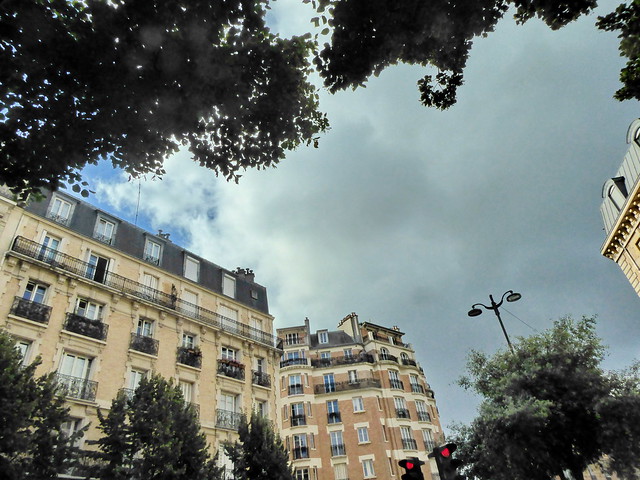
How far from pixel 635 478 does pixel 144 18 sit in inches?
776

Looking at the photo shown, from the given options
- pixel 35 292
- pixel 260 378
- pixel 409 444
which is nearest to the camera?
pixel 35 292

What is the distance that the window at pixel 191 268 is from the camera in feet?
81.4

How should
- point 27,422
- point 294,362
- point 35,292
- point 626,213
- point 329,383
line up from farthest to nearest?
point 294,362 → point 329,383 → point 626,213 → point 35,292 → point 27,422

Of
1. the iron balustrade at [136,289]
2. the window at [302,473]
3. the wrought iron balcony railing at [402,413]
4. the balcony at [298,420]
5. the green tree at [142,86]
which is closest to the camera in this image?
the green tree at [142,86]

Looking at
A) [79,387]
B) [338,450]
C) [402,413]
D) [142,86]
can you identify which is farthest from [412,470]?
[402,413]

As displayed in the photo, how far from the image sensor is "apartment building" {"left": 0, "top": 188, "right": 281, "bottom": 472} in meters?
16.9

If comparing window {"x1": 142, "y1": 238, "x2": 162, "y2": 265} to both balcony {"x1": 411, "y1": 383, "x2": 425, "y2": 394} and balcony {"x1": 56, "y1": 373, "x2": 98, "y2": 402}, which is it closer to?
balcony {"x1": 56, "y1": 373, "x2": 98, "y2": 402}

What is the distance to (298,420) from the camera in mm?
35812

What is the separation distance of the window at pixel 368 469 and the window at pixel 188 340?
67.1ft

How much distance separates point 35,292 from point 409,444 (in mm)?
31106

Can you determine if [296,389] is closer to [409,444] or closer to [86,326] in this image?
[409,444]

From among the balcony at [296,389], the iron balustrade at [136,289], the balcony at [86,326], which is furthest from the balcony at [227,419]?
the balcony at [296,389]

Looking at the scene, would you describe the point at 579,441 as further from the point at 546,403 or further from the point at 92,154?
the point at 92,154

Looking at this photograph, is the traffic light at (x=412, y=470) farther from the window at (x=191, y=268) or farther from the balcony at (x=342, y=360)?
the balcony at (x=342, y=360)
